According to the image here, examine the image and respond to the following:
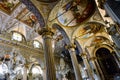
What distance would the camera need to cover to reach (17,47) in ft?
45.3

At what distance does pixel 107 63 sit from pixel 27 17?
11909mm

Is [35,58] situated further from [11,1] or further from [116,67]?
[116,67]

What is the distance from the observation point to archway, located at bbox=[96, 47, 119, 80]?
17.6m

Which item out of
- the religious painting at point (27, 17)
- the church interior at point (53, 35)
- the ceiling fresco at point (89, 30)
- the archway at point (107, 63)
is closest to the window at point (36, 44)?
the church interior at point (53, 35)

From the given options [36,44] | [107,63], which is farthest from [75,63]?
[107,63]

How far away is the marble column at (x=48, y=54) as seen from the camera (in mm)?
6497

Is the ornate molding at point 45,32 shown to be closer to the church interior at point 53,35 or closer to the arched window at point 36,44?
the church interior at point 53,35

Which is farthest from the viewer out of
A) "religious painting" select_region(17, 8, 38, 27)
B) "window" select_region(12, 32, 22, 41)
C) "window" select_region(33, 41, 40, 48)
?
"window" select_region(33, 41, 40, 48)

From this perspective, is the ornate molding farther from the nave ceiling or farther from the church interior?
the nave ceiling

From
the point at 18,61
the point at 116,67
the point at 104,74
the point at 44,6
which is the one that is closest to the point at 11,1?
the point at 44,6

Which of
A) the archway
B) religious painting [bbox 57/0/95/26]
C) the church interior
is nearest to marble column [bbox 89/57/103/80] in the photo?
the church interior

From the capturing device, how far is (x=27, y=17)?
13.7 meters

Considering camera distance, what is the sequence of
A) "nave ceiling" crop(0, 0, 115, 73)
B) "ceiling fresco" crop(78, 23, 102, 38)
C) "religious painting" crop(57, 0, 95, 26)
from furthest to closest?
"ceiling fresco" crop(78, 23, 102, 38)
"religious painting" crop(57, 0, 95, 26)
"nave ceiling" crop(0, 0, 115, 73)

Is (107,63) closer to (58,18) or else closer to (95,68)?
(95,68)
